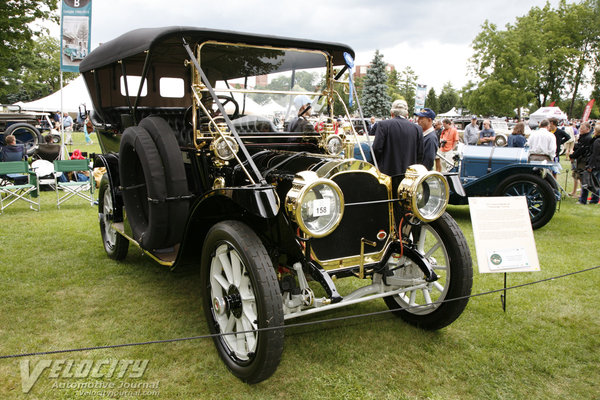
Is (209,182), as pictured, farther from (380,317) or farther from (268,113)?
(380,317)

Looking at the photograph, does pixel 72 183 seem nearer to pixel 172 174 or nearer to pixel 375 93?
pixel 172 174

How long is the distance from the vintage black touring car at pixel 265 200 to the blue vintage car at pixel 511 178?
11.5ft

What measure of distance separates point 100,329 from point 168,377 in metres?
0.97

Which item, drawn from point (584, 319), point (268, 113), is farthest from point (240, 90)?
point (584, 319)

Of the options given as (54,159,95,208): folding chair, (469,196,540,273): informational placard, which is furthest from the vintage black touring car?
(54,159,95,208): folding chair

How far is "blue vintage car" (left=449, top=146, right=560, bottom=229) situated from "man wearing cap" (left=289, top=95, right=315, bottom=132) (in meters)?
3.35

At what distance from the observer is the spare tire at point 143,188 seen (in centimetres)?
337

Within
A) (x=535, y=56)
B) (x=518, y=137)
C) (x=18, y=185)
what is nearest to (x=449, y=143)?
(x=518, y=137)

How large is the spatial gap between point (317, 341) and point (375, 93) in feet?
103

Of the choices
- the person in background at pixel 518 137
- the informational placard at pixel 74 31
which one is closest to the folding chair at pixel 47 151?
the informational placard at pixel 74 31

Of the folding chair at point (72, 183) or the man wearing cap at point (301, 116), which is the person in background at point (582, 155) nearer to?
the man wearing cap at point (301, 116)

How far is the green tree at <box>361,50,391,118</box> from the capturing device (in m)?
32.6

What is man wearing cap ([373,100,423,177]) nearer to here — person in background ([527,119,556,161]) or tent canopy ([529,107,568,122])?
person in background ([527,119,556,161])

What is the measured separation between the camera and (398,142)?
525 cm
